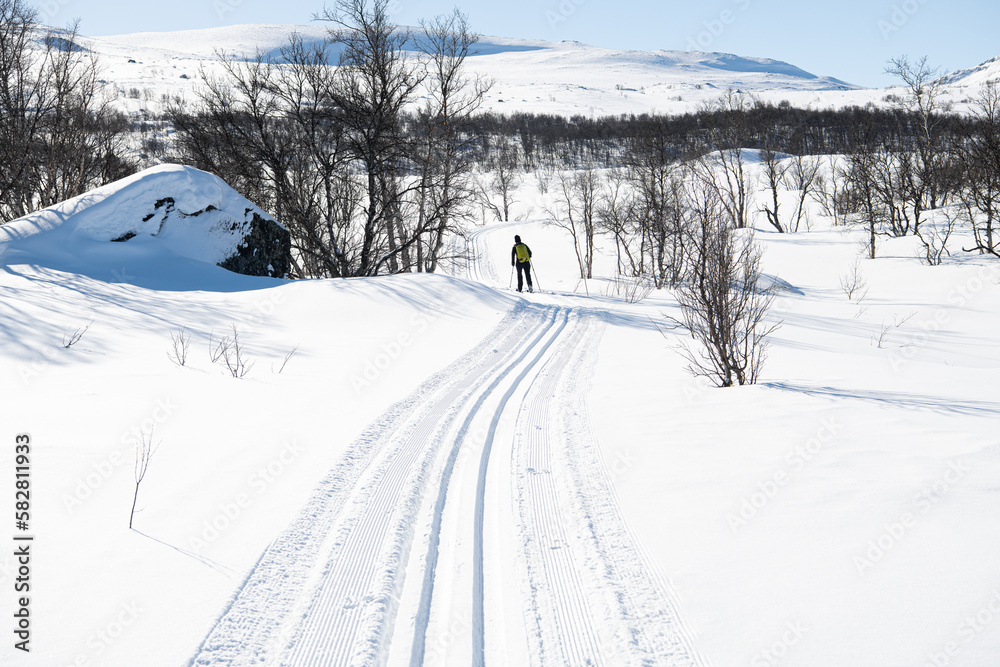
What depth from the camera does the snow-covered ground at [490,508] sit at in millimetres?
2555

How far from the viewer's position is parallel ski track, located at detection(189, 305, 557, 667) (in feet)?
8.41

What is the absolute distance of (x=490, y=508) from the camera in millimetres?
3881

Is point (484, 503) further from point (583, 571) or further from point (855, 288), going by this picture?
point (855, 288)

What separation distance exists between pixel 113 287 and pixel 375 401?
740 cm

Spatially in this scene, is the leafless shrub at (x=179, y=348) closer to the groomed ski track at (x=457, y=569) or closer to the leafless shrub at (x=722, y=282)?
the groomed ski track at (x=457, y=569)

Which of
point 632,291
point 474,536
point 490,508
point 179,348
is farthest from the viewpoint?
point 632,291

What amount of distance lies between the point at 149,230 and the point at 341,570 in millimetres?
12500

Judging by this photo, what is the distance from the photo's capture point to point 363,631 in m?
2.68

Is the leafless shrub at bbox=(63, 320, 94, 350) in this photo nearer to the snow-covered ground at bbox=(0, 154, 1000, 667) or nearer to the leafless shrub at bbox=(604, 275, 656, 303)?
the snow-covered ground at bbox=(0, 154, 1000, 667)

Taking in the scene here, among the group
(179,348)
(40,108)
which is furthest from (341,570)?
(40,108)

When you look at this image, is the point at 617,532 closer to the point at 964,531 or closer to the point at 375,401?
the point at 964,531

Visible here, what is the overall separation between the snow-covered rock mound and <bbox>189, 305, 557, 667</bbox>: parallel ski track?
9.61 meters

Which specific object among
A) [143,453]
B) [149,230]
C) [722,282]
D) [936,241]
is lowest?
[143,453]

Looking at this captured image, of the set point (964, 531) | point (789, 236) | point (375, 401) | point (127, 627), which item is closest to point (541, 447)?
point (375, 401)
